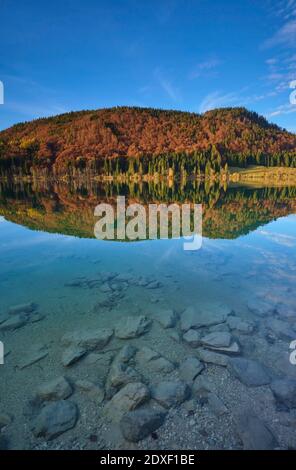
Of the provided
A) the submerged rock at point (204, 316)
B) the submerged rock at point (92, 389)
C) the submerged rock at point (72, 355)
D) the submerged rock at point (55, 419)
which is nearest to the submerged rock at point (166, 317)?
the submerged rock at point (204, 316)

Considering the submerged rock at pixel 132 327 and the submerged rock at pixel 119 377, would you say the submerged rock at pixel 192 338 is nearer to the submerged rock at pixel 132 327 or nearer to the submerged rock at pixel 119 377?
the submerged rock at pixel 132 327

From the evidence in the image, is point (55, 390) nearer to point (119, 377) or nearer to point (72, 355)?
point (72, 355)

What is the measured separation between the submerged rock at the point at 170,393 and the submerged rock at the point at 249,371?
4.33 ft

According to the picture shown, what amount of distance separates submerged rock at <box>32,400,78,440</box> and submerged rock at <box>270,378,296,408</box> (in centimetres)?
409

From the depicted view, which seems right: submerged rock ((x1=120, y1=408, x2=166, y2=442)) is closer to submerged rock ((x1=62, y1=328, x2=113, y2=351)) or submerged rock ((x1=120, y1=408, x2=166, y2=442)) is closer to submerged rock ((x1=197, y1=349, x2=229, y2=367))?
submerged rock ((x1=197, y1=349, x2=229, y2=367))

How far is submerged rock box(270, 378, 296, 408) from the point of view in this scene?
213 inches

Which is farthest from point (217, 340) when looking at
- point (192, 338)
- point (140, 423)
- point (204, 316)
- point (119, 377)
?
point (140, 423)

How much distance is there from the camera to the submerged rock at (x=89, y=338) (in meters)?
7.46

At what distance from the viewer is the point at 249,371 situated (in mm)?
6234

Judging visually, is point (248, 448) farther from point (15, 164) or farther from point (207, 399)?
point (15, 164)

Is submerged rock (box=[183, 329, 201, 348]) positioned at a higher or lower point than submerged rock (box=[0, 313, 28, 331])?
higher

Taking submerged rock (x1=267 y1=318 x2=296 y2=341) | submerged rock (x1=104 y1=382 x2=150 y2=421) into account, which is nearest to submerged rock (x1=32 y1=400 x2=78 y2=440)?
submerged rock (x1=104 y1=382 x2=150 y2=421)

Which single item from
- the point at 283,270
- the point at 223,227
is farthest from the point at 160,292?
the point at 223,227
